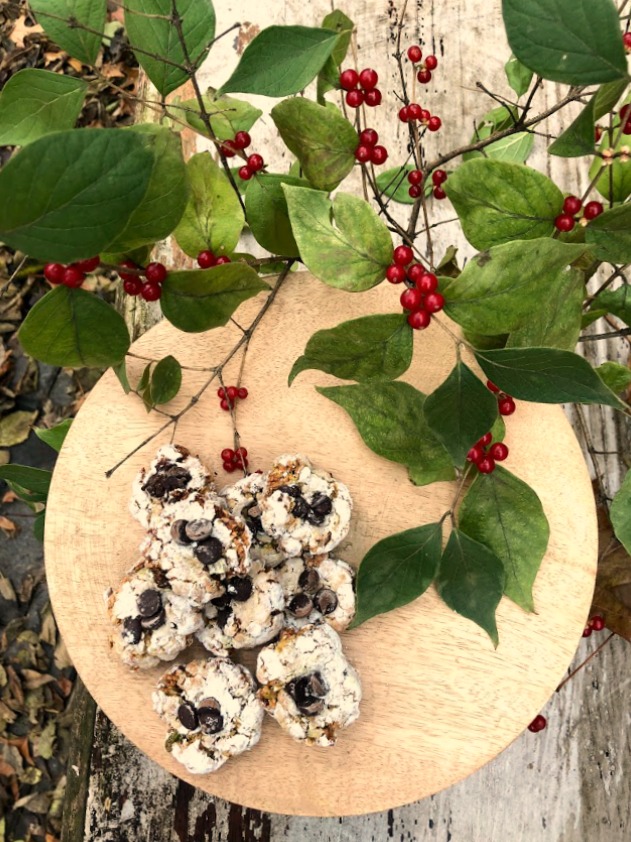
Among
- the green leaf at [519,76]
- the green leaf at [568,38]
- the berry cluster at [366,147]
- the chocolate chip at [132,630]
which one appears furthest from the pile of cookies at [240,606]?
the green leaf at [519,76]

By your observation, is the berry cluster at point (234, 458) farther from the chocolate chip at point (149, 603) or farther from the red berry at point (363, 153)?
the red berry at point (363, 153)

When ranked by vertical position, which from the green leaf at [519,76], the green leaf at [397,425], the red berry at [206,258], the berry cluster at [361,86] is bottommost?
the green leaf at [397,425]

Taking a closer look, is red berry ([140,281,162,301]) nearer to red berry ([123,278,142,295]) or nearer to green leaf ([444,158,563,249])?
red berry ([123,278,142,295])

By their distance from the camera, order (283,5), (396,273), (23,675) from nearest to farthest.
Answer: (396,273), (283,5), (23,675)

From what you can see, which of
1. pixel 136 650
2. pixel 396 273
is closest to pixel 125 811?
pixel 136 650

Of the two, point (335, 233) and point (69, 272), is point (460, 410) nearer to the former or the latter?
point (335, 233)

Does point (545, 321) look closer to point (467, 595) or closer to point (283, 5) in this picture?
point (467, 595)

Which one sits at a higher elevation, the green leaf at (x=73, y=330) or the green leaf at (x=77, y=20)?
the green leaf at (x=77, y=20)

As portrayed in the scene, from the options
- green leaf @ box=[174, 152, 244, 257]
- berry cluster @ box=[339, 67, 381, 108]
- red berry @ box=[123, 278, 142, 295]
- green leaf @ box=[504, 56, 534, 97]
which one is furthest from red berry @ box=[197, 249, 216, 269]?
green leaf @ box=[504, 56, 534, 97]
